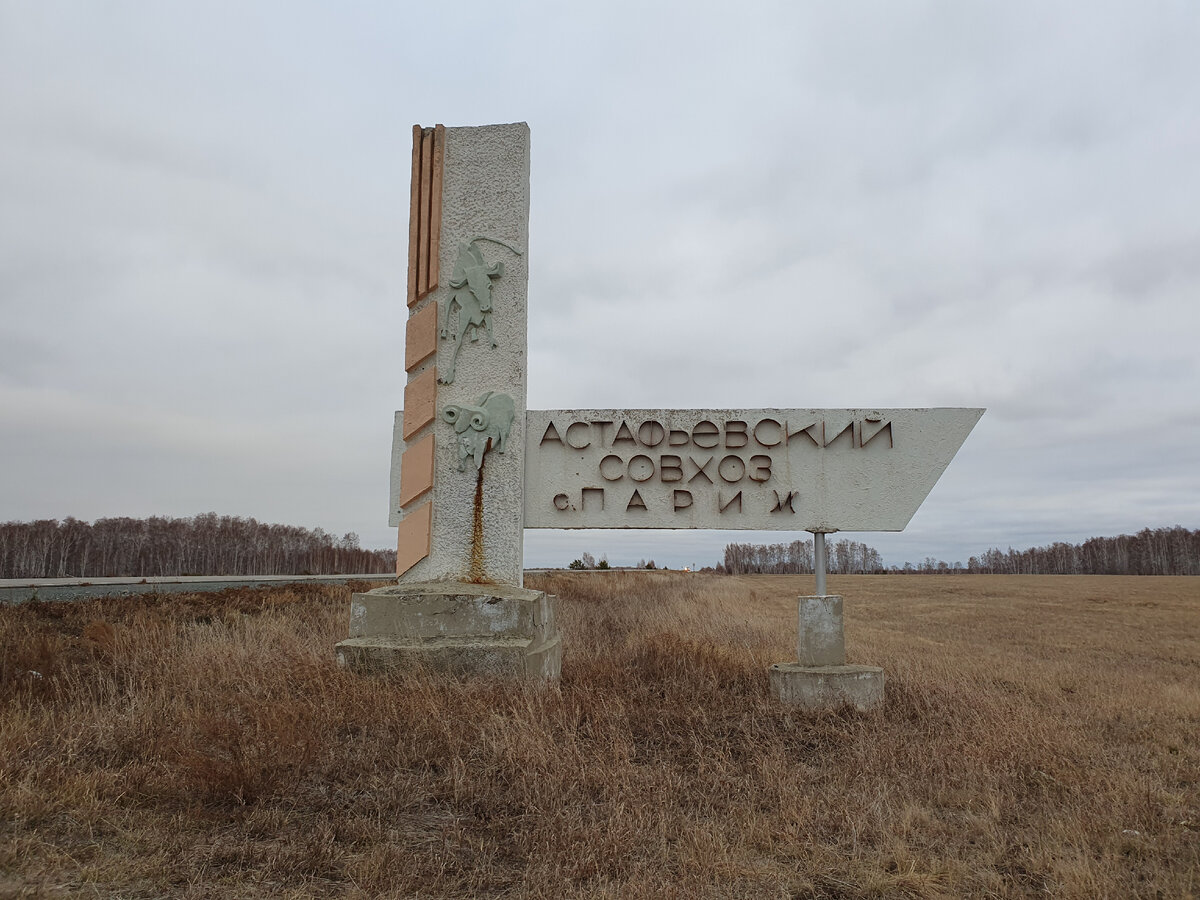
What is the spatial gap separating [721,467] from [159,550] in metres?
69.3

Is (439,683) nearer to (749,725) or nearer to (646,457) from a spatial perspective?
(749,725)

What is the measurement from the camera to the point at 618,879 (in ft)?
10.7

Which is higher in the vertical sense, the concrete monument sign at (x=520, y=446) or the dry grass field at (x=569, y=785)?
the concrete monument sign at (x=520, y=446)

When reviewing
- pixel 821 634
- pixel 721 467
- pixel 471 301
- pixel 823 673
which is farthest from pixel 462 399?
pixel 823 673

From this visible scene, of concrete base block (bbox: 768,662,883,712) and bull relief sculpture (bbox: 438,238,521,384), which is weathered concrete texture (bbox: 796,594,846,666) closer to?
concrete base block (bbox: 768,662,883,712)

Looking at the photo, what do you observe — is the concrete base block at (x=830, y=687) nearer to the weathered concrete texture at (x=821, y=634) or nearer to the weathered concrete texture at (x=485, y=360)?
the weathered concrete texture at (x=821, y=634)

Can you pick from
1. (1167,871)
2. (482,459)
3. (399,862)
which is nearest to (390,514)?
(482,459)

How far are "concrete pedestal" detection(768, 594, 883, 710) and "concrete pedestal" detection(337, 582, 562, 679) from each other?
86.4 inches

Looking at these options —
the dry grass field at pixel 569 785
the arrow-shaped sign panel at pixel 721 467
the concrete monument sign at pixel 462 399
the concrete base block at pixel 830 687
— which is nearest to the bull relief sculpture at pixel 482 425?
the concrete monument sign at pixel 462 399

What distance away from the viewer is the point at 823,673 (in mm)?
6977

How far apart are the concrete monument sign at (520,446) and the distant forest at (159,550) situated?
57036 millimetres

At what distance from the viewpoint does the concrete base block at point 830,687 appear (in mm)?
6871

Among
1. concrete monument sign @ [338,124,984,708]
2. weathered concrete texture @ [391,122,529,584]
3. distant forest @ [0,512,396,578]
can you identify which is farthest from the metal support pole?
distant forest @ [0,512,396,578]

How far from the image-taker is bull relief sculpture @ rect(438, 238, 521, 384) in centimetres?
792
